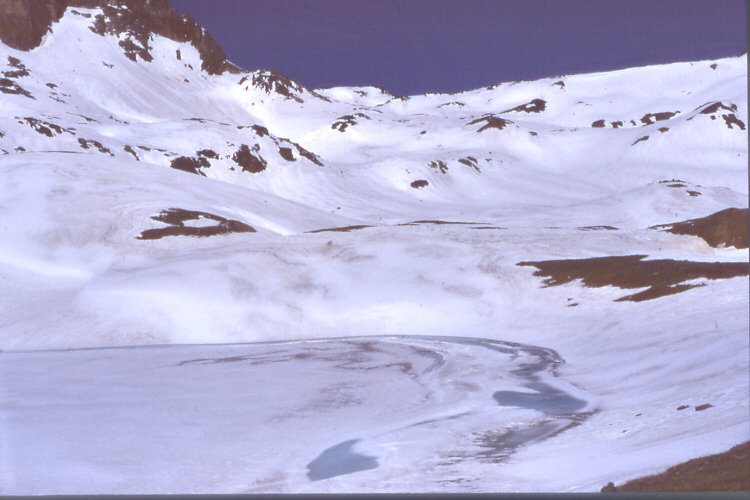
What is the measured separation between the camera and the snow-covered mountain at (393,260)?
444 inches

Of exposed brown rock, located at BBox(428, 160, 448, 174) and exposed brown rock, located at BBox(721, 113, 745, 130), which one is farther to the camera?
exposed brown rock, located at BBox(721, 113, 745, 130)

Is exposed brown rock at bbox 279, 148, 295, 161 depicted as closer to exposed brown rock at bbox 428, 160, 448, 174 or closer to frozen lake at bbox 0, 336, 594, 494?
exposed brown rock at bbox 428, 160, 448, 174

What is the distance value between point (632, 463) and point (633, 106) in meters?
155

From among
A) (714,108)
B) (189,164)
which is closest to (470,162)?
(714,108)

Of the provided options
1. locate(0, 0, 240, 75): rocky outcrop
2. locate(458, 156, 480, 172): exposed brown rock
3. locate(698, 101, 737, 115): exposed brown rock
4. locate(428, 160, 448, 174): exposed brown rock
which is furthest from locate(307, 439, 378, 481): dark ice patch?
locate(0, 0, 240, 75): rocky outcrop

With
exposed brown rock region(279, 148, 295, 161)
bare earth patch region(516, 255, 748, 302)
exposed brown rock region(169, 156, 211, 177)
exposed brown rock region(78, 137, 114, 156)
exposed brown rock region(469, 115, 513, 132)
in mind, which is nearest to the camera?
bare earth patch region(516, 255, 748, 302)

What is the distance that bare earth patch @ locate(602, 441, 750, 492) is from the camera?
25.3 feet

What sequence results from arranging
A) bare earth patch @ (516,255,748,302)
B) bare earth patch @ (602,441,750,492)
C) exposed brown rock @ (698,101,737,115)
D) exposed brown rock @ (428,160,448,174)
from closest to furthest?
bare earth patch @ (602,441,750,492) < bare earth patch @ (516,255,748,302) < exposed brown rock @ (428,160,448,174) < exposed brown rock @ (698,101,737,115)

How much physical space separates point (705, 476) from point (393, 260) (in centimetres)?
2959

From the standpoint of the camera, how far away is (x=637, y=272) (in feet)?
107

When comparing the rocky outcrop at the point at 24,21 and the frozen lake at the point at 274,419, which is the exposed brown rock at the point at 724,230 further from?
the rocky outcrop at the point at 24,21

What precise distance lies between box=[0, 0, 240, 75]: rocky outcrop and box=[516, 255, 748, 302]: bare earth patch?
379 ft

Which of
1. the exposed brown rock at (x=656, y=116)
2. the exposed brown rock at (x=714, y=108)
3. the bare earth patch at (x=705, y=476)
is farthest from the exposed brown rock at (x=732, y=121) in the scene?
the bare earth patch at (x=705, y=476)

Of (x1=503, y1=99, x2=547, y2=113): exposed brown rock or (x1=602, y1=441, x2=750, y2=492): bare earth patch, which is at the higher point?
(x1=503, y1=99, x2=547, y2=113): exposed brown rock
